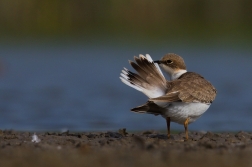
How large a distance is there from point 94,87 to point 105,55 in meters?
6.90

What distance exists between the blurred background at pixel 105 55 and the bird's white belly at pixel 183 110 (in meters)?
4.26

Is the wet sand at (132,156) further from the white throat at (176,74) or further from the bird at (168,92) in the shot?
the white throat at (176,74)

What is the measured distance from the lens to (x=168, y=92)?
884 cm

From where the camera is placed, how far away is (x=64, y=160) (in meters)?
6.42

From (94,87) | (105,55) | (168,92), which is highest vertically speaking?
(105,55)

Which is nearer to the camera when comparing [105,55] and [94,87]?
[94,87]

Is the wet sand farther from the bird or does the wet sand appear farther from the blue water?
the blue water

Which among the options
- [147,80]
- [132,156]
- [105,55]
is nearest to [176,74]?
[147,80]

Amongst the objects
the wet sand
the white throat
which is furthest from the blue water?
the wet sand

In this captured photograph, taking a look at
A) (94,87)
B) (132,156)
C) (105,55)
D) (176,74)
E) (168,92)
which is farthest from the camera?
(105,55)

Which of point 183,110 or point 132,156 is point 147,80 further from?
point 132,156

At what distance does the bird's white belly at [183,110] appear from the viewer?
29.1ft

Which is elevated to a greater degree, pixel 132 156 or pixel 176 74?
pixel 176 74

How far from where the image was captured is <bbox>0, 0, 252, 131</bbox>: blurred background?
1489cm
